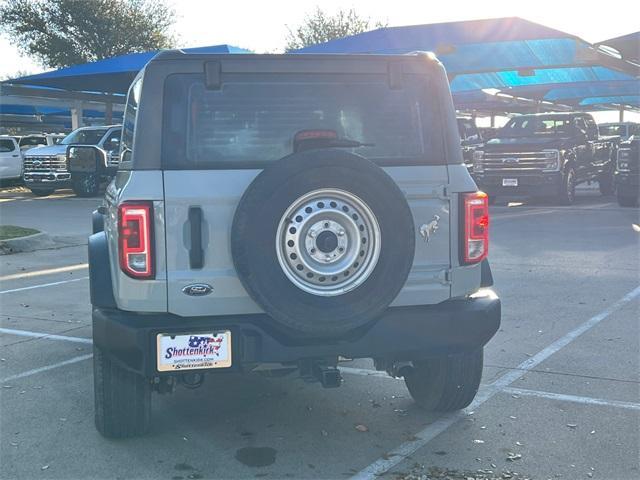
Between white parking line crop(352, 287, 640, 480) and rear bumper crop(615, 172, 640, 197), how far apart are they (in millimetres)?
8932

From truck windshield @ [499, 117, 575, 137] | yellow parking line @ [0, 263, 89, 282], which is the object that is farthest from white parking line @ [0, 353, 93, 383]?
truck windshield @ [499, 117, 575, 137]

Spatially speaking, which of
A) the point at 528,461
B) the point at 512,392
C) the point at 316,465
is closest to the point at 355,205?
the point at 316,465

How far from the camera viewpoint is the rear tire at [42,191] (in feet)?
78.2

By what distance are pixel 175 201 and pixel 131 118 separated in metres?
0.86

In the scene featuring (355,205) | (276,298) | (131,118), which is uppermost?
(131,118)

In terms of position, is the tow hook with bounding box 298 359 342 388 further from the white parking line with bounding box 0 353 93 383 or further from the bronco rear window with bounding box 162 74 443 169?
the white parking line with bounding box 0 353 93 383

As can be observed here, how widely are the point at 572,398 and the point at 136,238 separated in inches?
111

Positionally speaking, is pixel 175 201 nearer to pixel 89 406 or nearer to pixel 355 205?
pixel 355 205

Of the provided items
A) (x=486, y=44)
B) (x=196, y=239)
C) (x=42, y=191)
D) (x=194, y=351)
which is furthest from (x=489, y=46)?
(x=194, y=351)

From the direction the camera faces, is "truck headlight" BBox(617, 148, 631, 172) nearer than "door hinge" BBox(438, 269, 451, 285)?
No

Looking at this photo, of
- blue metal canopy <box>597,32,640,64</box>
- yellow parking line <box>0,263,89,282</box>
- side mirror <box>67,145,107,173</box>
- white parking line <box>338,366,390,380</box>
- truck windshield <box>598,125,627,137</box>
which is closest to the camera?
side mirror <box>67,145,107,173</box>

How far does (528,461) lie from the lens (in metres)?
3.90

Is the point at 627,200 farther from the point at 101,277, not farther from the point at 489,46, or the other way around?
the point at 101,277

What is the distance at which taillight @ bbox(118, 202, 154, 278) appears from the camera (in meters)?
3.71
